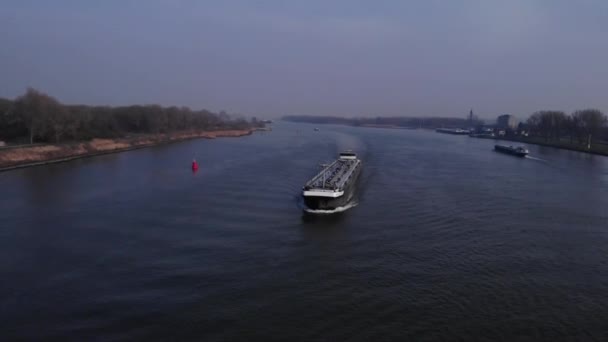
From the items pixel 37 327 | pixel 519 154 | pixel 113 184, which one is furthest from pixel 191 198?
pixel 519 154

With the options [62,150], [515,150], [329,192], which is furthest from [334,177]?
[515,150]

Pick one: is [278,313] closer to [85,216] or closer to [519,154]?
[85,216]

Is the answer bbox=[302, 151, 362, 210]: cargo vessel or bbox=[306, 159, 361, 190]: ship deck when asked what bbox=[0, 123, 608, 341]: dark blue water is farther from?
bbox=[306, 159, 361, 190]: ship deck

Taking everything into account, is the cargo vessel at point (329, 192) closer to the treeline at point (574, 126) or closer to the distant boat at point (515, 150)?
the distant boat at point (515, 150)

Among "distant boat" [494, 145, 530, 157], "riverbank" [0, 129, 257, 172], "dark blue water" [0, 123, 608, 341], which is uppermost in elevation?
"distant boat" [494, 145, 530, 157]

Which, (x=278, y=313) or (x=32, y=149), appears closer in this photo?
(x=278, y=313)

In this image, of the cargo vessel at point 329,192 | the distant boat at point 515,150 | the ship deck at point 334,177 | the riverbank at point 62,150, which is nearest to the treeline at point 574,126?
the distant boat at point 515,150

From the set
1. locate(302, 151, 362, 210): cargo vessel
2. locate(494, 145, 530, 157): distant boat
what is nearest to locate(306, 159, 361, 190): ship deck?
locate(302, 151, 362, 210): cargo vessel
